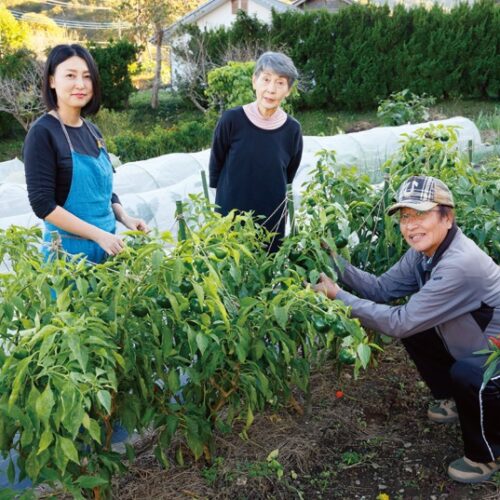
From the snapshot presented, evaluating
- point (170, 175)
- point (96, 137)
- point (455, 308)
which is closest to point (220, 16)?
point (170, 175)

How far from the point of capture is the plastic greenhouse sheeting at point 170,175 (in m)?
4.66

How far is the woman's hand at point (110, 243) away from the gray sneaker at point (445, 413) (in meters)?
1.50

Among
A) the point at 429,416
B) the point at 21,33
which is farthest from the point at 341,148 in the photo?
the point at 21,33

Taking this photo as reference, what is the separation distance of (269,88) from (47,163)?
1126 mm

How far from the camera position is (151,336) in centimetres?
207

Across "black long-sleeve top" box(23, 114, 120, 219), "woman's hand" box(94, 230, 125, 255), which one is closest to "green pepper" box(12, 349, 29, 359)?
"woman's hand" box(94, 230, 125, 255)

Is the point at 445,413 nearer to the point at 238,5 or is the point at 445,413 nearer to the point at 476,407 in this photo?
the point at 476,407

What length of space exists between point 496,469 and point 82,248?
1735 mm

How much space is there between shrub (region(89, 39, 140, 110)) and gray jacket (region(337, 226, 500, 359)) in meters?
16.3

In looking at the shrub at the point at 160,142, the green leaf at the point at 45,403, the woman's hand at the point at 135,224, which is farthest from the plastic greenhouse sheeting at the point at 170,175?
the shrub at the point at 160,142

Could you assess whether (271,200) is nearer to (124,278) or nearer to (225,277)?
(225,277)

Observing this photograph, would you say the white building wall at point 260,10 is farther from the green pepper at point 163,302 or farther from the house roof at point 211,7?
the green pepper at point 163,302

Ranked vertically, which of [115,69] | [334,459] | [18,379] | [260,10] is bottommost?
[334,459]

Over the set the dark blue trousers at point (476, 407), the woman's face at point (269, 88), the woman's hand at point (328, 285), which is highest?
the woman's face at point (269, 88)
